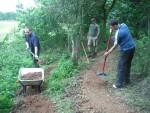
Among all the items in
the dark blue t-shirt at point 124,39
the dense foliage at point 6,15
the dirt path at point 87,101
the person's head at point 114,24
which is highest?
the person's head at point 114,24

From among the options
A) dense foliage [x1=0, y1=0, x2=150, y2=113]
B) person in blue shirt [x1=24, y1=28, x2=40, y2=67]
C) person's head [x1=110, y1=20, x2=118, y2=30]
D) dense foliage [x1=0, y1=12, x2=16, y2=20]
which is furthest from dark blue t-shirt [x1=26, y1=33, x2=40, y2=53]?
dense foliage [x1=0, y1=12, x2=16, y2=20]

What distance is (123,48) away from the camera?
10109 millimetres

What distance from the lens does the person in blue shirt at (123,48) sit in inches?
394

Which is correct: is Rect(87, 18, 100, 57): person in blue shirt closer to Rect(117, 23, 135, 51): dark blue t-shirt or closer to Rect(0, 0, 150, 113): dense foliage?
Rect(0, 0, 150, 113): dense foliage

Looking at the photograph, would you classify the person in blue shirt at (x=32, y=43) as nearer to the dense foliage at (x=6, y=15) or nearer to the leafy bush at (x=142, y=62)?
the leafy bush at (x=142, y=62)

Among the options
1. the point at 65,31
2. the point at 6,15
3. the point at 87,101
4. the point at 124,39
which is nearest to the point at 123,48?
the point at 124,39

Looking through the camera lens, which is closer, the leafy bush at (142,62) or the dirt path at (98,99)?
the dirt path at (98,99)

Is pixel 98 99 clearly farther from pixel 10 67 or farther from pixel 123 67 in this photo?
pixel 10 67

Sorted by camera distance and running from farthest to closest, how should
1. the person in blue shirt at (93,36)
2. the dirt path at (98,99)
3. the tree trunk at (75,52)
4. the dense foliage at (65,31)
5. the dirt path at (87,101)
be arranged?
1. the person in blue shirt at (93,36)
2. the tree trunk at (75,52)
3. the dense foliage at (65,31)
4. the dirt path at (87,101)
5. the dirt path at (98,99)

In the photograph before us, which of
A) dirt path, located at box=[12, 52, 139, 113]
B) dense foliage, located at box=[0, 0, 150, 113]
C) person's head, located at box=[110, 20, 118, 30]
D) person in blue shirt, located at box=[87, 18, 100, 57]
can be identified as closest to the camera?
dirt path, located at box=[12, 52, 139, 113]

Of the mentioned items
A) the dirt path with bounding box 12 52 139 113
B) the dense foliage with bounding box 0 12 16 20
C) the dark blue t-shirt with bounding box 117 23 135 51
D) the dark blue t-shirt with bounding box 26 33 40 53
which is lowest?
the dense foliage with bounding box 0 12 16 20

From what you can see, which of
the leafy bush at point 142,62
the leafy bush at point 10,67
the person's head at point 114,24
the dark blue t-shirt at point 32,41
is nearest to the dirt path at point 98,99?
the leafy bush at point 142,62

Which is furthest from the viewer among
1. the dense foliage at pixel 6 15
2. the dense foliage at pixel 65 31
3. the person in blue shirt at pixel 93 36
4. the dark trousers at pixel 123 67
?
the dense foliage at pixel 6 15

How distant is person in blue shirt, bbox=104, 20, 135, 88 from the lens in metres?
10.0
